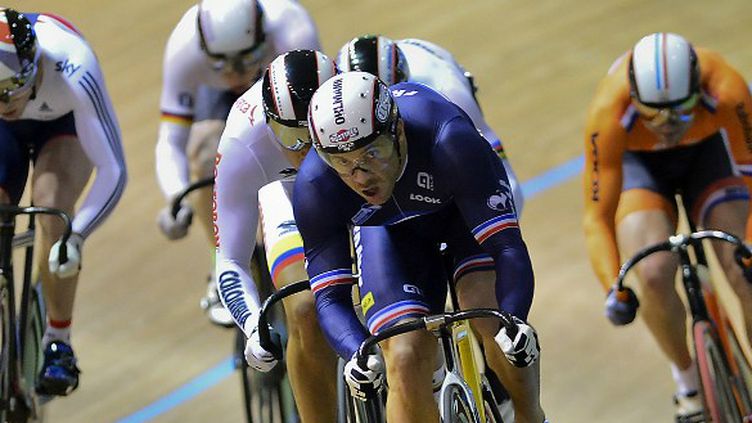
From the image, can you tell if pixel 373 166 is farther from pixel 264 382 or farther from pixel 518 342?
pixel 264 382

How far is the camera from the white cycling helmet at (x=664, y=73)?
586 centimetres

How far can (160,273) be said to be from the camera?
28.1ft

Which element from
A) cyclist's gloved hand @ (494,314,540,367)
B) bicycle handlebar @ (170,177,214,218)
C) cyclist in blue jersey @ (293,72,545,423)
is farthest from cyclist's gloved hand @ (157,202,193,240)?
cyclist's gloved hand @ (494,314,540,367)

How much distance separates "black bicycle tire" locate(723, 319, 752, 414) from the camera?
5781mm

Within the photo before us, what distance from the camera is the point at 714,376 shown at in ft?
18.8

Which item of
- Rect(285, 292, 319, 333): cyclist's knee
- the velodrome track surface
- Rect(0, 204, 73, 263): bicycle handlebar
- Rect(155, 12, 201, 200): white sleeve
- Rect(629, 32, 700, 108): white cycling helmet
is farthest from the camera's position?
the velodrome track surface

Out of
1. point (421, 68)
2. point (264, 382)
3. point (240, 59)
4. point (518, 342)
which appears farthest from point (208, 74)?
point (518, 342)

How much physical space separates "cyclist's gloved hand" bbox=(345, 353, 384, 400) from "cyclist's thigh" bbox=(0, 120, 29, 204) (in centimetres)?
218

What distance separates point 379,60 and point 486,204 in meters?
1.14

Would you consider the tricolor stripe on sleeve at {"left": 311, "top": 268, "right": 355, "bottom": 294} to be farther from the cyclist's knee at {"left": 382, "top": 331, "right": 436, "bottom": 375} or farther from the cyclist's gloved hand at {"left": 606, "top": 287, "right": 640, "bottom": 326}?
the cyclist's gloved hand at {"left": 606, "top": 287, "right": 640, "bottom": 326}

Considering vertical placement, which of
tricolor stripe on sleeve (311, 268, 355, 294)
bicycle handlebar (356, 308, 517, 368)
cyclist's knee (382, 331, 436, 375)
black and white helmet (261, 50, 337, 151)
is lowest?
cyclist's knee (382, 331, 436, 375)

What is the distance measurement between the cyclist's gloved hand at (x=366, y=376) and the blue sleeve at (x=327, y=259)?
20 cm

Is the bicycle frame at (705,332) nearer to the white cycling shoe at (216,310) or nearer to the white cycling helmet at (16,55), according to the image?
the white cycling shoe at (216,310)

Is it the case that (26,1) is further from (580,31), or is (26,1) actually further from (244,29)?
(244,29)
